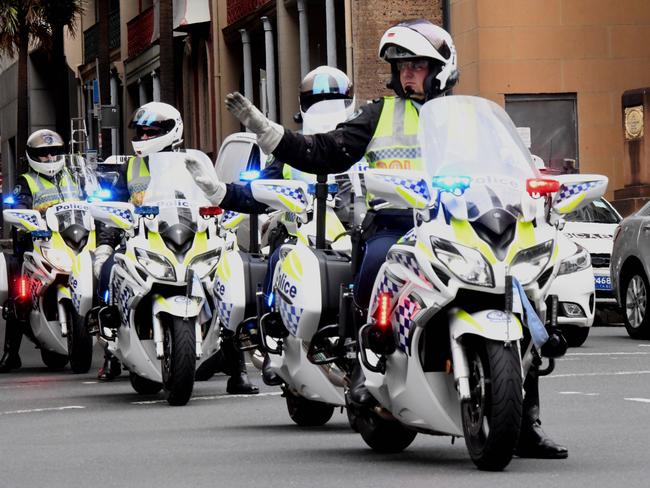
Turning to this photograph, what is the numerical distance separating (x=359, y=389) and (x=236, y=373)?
518 centimetres

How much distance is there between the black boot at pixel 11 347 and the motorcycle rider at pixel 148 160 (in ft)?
12.4

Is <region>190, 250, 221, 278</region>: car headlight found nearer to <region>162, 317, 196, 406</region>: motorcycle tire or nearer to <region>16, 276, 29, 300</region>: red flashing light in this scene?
<region>162, 317, 196, 406</region>: motorcycle tire

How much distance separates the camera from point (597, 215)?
2345cm

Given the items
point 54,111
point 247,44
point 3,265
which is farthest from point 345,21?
point 54,111

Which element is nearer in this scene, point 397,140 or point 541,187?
point 541,187

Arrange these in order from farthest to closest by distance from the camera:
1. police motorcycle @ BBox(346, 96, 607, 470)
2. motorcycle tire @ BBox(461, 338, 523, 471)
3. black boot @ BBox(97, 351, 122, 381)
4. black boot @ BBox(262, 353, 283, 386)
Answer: black boot @ BBox(97, 351, 122, 381), black boot @ BBox(262, 353, 283, 386), police motorcycle @ BBox(346, 96, 607, 470), motorcycle tire @ BBox(461, 338, 523, 471)

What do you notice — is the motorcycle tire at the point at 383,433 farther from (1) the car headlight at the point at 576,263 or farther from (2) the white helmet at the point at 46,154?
(2) the white helmet at the point at 46,154

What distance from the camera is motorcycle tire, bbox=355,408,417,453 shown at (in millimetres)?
9188

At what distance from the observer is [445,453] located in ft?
30.1

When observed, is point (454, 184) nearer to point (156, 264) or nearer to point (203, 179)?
point (203, 179)

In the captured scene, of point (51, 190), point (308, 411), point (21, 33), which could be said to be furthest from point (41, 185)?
point (21, 33)

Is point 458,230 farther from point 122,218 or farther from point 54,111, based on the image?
point 54,111

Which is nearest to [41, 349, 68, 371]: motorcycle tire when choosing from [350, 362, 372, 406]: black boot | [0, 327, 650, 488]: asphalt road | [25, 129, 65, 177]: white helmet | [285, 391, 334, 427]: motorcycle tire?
[25, 129, 65, 177]: white helmet

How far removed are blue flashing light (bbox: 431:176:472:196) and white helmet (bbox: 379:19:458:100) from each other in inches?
34.6
